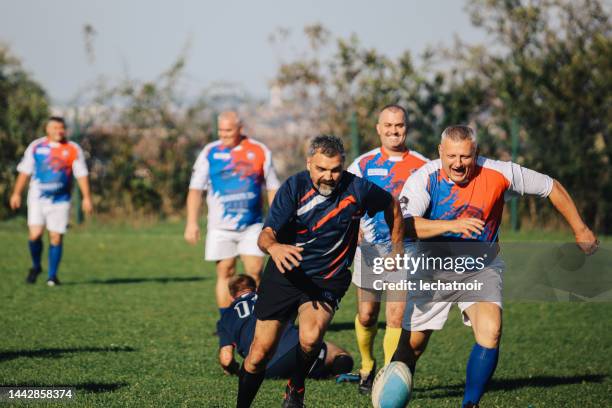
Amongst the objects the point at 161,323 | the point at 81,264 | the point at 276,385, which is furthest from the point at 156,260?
the point at 276,385

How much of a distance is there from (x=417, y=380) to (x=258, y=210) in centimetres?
302

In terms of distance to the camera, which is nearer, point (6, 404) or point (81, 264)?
point (6, 404)

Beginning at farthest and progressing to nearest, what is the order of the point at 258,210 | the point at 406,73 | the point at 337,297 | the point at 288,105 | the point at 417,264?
the point at 288,105, the point at 406,73, the point at 258,210, the point at 417,264, the point at 337,297

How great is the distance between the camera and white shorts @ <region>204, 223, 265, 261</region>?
9.38 meters

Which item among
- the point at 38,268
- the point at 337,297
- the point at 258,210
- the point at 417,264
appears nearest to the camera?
the point at 337,297

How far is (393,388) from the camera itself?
5.46 meters

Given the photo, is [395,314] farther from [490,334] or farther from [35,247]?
[35,247]

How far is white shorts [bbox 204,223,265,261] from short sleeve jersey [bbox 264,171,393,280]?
147 inches

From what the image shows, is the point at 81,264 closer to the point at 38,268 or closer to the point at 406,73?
the point at 38,268

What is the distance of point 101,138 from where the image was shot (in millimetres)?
21297

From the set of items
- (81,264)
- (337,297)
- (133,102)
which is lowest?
(81,264)

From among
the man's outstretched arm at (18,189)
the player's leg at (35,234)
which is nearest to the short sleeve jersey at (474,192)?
the player's leg at (35,234)

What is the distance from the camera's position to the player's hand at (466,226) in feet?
18.2

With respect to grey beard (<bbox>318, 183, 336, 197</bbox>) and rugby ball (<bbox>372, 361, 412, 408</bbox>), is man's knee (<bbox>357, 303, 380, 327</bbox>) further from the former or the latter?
grey beard (<bbox>318, 183, 336, 197</bbox>)
